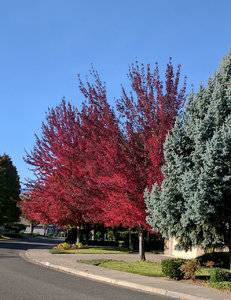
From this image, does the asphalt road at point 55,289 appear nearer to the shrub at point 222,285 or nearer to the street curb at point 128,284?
the street curb at point 128,284

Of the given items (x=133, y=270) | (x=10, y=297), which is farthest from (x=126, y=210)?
(x=10, y=297)

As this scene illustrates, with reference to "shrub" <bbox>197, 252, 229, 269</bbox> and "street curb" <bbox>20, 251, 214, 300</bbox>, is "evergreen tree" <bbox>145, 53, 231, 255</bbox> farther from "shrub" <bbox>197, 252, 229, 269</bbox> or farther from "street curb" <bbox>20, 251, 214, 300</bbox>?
"shrub" <bbox>197, 252, 229, 269</bbox>

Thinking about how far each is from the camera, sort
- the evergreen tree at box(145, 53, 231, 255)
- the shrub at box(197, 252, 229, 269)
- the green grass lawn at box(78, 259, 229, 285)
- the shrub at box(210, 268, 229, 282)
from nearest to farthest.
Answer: the evergreen tree at box(145, 53, 231, 255)
the shrub at box(210, 268, 229, 282)
the green grass lawn at box(78, 259, 229, 285)
the shrub at box(197, 252, 229, 269)

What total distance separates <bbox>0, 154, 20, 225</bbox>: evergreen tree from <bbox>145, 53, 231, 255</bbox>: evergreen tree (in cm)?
5467

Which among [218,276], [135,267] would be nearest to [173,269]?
[218,276]

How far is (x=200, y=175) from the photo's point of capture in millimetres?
18188

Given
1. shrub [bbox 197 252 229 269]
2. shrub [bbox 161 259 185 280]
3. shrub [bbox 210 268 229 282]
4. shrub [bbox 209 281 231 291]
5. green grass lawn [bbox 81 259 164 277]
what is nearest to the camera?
shrub [bbox 209 281 231 291]

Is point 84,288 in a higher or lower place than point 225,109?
lower

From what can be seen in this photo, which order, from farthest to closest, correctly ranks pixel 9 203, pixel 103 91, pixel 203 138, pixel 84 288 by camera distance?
pixel 9 203 < pixel 103 91 < pixel 203 138 < pixel 84 288

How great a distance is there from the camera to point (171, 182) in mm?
19719

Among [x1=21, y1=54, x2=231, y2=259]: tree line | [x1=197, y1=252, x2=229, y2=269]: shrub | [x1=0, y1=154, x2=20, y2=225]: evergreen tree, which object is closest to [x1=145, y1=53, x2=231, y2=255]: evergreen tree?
[x1=21, y1=54, x2=231, y2=259]: tree line

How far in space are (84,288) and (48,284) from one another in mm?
1126

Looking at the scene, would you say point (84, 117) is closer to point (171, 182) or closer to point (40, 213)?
point (171, 182)

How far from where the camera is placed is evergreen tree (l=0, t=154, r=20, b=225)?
76.9 meters
